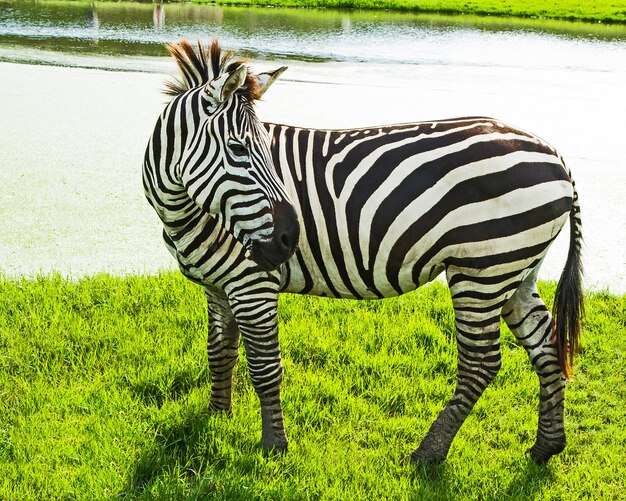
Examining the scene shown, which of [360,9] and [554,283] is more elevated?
[360,9]

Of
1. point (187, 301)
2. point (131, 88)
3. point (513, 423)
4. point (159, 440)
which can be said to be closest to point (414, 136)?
point (513, 423)

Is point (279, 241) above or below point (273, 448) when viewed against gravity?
above

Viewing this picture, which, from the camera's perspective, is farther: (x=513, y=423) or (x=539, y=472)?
(x=513, y=423)

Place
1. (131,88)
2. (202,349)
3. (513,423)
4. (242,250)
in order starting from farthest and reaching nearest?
1. (131,88)
2. (202,349)
3. (513,423)
4. (242,250)

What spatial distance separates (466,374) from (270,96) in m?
7.80

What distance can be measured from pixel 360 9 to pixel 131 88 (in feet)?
52.4

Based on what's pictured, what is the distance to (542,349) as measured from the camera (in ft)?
11.4

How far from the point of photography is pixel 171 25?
18906 mm

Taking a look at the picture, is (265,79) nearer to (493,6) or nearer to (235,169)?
(235,169)

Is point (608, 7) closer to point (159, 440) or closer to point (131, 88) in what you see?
point (131, 88)

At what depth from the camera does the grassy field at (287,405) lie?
3357mm

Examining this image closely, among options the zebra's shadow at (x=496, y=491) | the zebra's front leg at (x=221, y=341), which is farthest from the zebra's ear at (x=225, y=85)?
the zebra's shadow at (x=496, y=491)

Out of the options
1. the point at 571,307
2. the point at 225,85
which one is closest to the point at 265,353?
the point at 225,85

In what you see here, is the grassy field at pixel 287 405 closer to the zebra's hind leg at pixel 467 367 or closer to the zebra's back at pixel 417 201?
the zebra's hind leg at pixel 467 367
